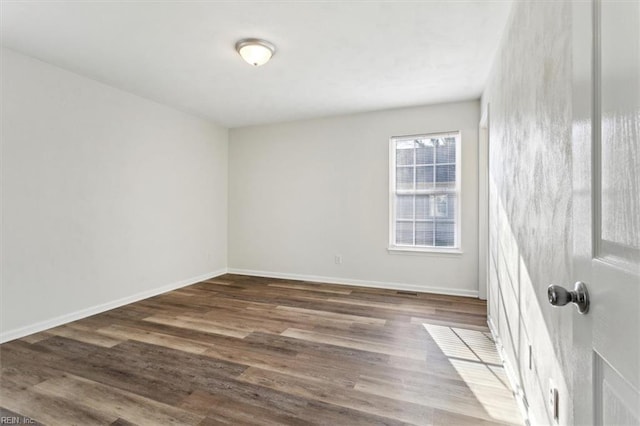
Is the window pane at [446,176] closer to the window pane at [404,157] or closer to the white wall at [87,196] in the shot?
the window pane at [404,157]

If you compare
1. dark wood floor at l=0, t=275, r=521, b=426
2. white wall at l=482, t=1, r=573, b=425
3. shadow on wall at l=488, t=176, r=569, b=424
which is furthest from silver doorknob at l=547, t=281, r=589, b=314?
dark wood floor at l=0, t=275, r=521, b=426

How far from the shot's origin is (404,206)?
4.61 m

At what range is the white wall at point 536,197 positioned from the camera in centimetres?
121

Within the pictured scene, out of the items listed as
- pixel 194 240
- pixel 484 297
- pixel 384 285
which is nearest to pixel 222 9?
pixel 194 240

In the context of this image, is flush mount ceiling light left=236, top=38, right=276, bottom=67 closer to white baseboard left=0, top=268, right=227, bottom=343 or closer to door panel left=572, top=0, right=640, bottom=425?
door panel left=572, top=0, right=640, bottom=425

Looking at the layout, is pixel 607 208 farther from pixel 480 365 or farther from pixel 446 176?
pixel 446 176

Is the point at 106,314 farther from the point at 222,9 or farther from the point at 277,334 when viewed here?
the point at 222,9

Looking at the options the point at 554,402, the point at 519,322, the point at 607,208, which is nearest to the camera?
the point at 607,208

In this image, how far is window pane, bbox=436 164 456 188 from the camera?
14.3 ft

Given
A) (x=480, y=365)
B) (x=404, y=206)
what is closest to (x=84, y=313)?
(x=480, y=365)

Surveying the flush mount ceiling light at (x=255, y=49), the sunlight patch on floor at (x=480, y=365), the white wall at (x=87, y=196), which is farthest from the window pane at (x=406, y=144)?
the white wall at (x=87, y=196)

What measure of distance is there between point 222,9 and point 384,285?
3908 millimetres

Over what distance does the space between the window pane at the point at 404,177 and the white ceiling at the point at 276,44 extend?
1012 mm

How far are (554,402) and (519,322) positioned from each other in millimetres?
687
